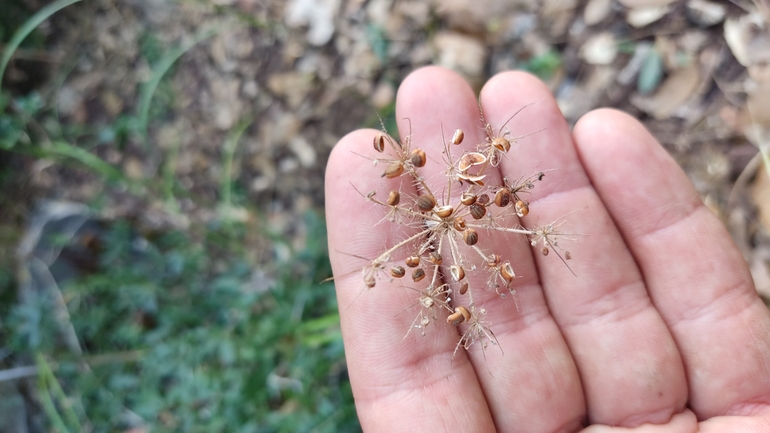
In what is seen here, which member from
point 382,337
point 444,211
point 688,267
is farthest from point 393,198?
point 688,267

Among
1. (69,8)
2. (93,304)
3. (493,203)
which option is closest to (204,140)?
(93,304)

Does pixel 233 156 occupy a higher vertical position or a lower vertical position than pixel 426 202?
higher

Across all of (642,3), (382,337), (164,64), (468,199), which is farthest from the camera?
(164,64)

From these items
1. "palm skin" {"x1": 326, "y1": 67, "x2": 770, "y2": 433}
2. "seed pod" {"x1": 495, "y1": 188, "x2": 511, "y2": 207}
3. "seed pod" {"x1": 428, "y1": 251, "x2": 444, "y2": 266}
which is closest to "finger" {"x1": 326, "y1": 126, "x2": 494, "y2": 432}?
"palm skin" {"x1": 326, "y1": 67, "x2": 770, "y2": 433}

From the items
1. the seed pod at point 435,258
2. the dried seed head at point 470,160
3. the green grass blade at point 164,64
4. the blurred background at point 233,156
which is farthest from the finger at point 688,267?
the green grass blade at point 164,64

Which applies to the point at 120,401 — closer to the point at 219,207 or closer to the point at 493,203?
the point at 219,207

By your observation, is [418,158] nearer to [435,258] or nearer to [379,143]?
[379,143]

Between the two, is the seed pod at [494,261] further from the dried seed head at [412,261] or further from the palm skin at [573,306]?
the dried seed head at [412,261]
